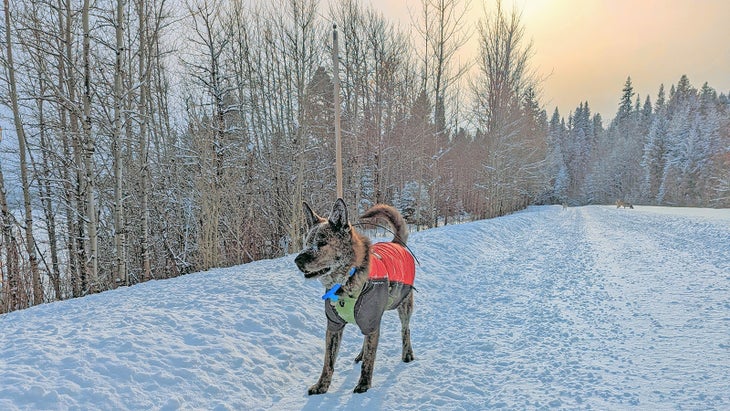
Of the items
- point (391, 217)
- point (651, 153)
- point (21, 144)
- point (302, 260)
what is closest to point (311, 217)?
point (302, 260)

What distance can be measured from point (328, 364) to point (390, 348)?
1.06 meters

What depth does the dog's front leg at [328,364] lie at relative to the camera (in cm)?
301

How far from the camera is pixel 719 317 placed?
3.97 m

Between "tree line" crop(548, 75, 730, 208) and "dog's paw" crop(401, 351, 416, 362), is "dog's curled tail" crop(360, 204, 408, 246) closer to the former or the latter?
"dog's paw" crop(401, 351, 416, 362)

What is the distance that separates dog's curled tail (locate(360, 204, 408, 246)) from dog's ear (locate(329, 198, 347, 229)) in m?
0.90

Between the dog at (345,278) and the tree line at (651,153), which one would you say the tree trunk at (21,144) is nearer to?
the dog at (345,278)

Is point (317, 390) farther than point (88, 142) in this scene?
No

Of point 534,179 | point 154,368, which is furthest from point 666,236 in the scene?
point 534,179

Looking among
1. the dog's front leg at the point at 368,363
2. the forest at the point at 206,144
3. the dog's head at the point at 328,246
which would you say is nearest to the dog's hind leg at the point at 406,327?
the dog's front leg at the point at 368,363

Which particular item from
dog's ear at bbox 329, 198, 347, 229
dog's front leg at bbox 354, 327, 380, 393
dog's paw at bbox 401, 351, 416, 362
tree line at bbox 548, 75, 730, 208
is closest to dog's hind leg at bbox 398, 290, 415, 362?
dog's paw at bbox 401, 351, 416, 362

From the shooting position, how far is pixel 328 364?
308 cm

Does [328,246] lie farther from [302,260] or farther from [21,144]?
[21,144]

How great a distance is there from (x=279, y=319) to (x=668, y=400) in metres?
3.80

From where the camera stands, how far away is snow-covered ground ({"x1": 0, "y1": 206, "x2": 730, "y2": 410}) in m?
2.64
